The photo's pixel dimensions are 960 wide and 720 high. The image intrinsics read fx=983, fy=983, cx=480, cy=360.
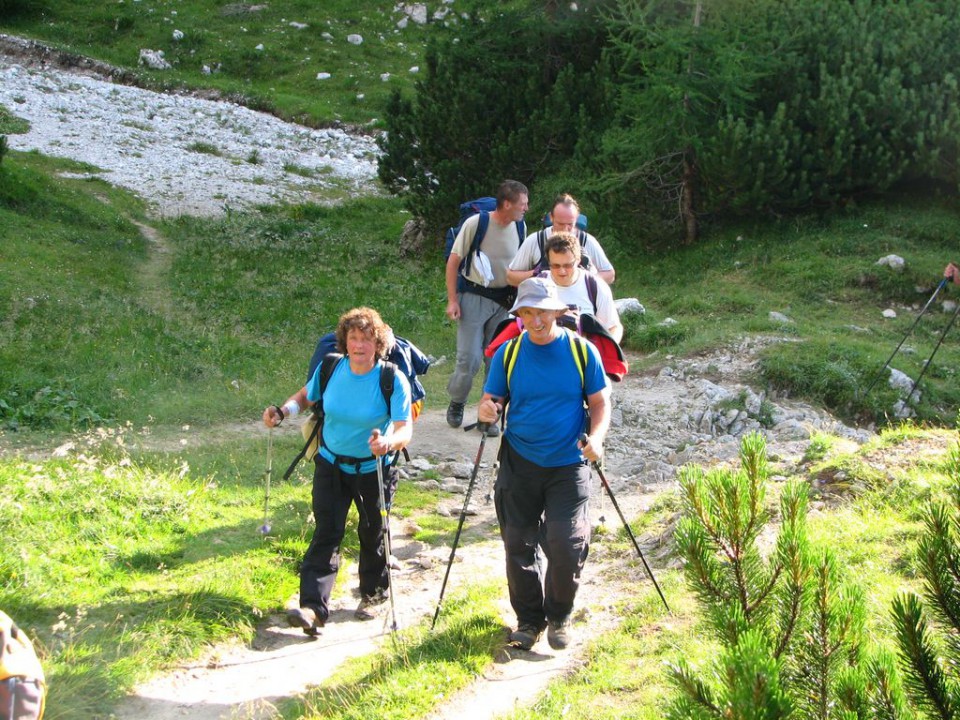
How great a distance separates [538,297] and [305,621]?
2.68 metres

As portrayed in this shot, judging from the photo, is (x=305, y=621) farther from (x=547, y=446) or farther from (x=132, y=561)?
(x=547, y=446)

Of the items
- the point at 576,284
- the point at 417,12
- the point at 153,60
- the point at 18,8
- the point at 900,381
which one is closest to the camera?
the point at 576,284

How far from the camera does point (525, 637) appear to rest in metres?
5.94

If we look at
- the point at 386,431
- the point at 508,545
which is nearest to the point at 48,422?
the point at 386,431

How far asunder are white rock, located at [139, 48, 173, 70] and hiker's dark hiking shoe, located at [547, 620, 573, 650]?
38.7 meters

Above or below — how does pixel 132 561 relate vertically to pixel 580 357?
below

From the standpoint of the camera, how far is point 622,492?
9555mm

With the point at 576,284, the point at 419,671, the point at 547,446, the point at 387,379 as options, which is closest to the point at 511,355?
the point at 547,446

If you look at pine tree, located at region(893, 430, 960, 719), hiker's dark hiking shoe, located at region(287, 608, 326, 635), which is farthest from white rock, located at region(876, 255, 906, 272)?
pine tree, located at region(893, 430, 960, 719)

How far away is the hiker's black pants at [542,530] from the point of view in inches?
225

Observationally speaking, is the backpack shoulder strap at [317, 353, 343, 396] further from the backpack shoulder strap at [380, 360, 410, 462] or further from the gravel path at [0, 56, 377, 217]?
the gravel path at [0, 56, 377, 217]

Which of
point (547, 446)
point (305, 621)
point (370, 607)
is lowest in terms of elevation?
point (370, 607)

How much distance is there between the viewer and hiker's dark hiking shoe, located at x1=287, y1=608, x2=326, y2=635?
6410mm

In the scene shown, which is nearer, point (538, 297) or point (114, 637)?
point (538, 297)
